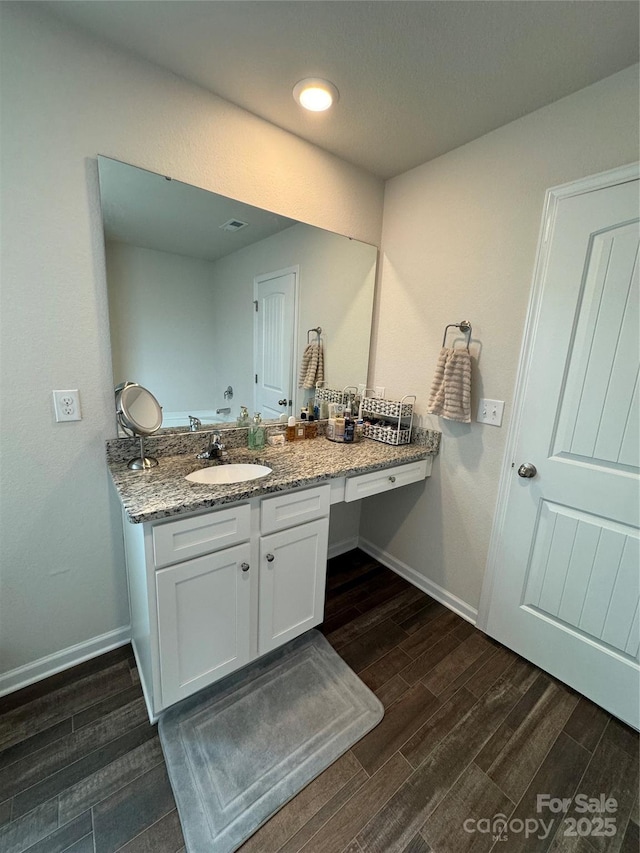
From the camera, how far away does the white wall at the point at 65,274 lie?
45.6 inches

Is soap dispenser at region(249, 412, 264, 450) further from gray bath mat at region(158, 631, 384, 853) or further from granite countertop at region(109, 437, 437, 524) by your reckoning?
gray bath mat at region(158, 631, 384, 853)

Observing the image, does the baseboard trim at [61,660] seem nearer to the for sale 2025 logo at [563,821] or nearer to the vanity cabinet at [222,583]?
the vanity cabinet at [222,583]

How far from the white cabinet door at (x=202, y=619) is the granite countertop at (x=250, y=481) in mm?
234

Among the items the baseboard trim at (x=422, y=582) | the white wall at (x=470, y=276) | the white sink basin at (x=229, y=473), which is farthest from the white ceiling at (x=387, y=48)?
the baseboard trim at (x=422, y=582)

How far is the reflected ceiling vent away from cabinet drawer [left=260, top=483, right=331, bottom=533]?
1.31 m

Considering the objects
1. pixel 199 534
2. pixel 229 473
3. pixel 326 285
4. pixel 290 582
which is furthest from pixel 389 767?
pixel 326 285

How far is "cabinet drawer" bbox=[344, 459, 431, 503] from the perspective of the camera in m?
1.65

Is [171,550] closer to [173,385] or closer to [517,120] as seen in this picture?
[173,385]

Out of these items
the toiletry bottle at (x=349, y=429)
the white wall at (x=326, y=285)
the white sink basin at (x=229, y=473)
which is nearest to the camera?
the white sink basin at (x=229, y=473)

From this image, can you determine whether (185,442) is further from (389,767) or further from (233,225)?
(389,767)

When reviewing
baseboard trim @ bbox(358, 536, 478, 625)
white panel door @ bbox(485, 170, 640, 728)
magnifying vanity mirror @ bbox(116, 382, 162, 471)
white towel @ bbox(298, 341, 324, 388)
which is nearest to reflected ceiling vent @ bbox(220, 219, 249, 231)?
white towel @ bbox(298, 341, 324, 388)

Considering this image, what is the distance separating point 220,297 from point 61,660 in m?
1.83

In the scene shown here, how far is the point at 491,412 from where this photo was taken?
170 centimetres

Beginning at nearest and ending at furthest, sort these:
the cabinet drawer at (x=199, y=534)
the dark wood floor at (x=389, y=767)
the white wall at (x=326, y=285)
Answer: the dark wood floor at (x=389, y=767)
the cabinet drawer at (x=199, y=534)
the white wall at (x=326, y=285)
